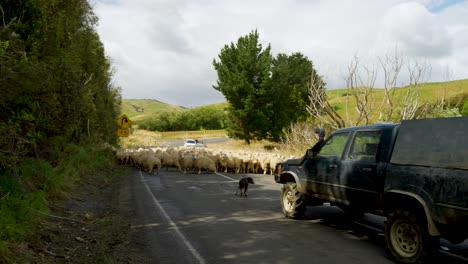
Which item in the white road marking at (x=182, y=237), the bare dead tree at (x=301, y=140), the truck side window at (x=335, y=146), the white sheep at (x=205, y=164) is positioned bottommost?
the white road marking at (x=182, y=237)

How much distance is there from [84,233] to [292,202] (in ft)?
15.8

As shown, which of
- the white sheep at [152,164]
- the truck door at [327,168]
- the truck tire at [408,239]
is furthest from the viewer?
the white sheep at [152,164]

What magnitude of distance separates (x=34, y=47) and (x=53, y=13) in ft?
12.2

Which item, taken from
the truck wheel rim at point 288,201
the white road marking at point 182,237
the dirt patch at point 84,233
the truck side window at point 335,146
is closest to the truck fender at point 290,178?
the truck wheel rim at point 288,201

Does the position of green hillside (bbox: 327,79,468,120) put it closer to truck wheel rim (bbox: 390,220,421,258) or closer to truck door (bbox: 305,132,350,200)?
truck door (bbox: 305,132,350,200)

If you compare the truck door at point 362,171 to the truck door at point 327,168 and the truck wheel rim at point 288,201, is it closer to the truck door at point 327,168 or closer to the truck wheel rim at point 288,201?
the truck door at point 327,168

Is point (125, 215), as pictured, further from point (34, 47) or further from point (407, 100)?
point (407, 100)

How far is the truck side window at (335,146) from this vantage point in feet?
28.7

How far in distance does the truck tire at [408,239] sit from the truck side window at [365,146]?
1.28m

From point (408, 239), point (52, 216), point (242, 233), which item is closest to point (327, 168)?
point (242, 233)

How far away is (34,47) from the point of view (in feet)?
33.8

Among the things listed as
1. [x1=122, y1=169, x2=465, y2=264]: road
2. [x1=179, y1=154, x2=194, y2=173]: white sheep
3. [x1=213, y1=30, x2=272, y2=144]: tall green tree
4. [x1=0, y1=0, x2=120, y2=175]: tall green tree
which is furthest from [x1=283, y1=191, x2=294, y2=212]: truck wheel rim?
[x1=213, y1=30, x2=272, y2=144]: tall green tree

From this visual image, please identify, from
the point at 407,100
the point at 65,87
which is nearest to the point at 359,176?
the point at 65,87

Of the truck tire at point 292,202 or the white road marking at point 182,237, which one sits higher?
the truck tire at point 292,202
